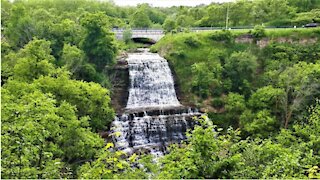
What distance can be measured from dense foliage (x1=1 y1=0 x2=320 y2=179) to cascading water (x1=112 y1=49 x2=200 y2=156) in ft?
4.83

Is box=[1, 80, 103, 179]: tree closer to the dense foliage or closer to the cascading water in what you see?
the dense foliage

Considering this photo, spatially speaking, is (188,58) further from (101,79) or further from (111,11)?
(111,11)

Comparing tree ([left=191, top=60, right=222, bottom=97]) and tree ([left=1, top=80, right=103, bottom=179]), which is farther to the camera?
tree ([left=191, top=60, right=222, bottom=97])

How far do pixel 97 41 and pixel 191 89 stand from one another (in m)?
9.73

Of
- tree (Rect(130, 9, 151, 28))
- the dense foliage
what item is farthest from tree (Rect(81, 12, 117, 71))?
tree (Rect(130, 9, 151, 28))

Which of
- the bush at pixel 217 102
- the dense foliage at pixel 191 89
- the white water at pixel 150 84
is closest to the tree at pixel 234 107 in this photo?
the dense foliage at pixel 191 89

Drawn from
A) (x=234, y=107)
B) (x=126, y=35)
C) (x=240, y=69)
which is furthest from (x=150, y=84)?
(x=126, y=35)

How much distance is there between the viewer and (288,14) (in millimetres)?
43750

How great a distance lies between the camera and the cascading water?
2480 centimetres

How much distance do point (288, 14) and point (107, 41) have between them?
88.7ft

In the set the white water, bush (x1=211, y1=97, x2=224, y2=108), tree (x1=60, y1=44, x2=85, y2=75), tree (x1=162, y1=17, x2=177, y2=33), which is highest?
tree (x1=162, y1=17, x2=177, y2=33)

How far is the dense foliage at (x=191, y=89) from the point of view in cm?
793

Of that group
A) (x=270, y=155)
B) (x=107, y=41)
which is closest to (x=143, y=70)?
(x=107, y=41)

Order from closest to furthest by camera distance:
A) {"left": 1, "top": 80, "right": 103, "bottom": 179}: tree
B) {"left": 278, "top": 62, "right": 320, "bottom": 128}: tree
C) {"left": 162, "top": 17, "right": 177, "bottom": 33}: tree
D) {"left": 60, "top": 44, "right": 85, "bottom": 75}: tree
→ {"left": 1, "top": 80, "right": 103, "bottom": 179}: tree, {"left": 60, "top": 44, "right": 85, "bottom": 75}: tree, {"left": 278, "top": 62, "right": 320, "bottom": 128}: tree, {"left": 162, "top": 17, "right": 177, "bottom": 33}: tree
